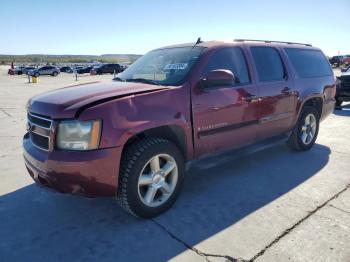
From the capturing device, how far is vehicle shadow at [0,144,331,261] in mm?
2852

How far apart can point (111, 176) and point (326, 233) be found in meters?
2.11

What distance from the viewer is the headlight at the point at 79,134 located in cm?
286

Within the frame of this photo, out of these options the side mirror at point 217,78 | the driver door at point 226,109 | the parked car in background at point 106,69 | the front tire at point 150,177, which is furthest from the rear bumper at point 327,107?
the parked car in background at point 106,69

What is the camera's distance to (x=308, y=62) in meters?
5.66

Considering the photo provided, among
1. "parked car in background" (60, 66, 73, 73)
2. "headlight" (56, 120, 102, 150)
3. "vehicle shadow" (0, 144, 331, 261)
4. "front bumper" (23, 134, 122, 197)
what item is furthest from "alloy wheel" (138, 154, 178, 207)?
"parked car in background" (60, 66, 73, 73)

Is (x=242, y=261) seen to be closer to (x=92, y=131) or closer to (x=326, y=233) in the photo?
(x=326, y=233)

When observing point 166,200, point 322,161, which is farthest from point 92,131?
point 322,161

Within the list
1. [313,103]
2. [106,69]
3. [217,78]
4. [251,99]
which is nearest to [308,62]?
[313,103]

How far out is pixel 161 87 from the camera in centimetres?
345

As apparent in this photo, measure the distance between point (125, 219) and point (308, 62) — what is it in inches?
166

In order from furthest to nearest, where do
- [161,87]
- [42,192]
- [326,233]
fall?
[42,192] < [161,87] < [326,233]

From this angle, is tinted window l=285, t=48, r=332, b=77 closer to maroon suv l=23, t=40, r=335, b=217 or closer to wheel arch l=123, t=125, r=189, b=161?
maroon suv l=23, t=40, r=335, b=217

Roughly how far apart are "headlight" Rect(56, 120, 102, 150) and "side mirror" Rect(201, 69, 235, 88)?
1.36 meters

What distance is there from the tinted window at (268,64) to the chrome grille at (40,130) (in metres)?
2.85
